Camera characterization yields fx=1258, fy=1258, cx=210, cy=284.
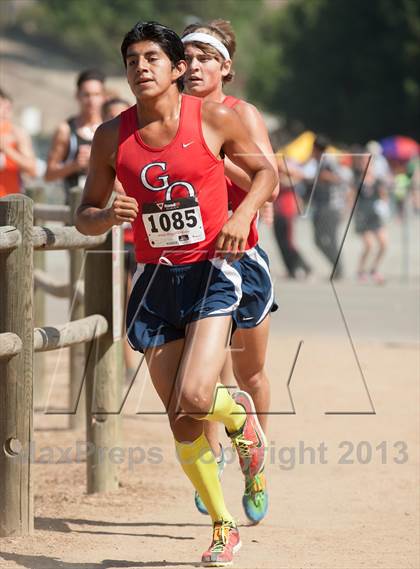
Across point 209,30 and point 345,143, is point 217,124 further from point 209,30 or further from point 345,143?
point 345,143

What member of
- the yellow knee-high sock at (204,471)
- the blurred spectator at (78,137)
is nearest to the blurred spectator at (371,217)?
the blurred spectator at (78,137)

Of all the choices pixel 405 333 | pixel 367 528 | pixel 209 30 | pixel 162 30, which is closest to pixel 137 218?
pixel 162 30

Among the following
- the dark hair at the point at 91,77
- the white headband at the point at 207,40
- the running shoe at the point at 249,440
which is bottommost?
the running shoe at the point at 249,440

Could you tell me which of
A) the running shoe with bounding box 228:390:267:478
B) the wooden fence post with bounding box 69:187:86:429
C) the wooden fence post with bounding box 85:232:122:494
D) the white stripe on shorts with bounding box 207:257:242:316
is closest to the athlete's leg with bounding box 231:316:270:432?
the running shoe with bounding box 228:390:267:478

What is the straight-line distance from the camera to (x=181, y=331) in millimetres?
4988

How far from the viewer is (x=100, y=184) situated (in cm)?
501

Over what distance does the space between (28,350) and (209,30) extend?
5.68 ft

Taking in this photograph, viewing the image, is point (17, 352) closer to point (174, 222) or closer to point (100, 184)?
point (100, 184)

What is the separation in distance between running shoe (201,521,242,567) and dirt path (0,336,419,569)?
0.37ft

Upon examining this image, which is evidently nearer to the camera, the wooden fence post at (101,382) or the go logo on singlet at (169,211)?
the go logo on singlet at (169,211)

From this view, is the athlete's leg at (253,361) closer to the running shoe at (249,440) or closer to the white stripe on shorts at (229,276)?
the running shoe at (249,440)

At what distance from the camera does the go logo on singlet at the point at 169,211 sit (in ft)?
15.7

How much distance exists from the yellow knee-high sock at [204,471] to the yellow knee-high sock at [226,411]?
0.39ft

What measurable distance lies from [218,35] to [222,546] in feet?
7.83
